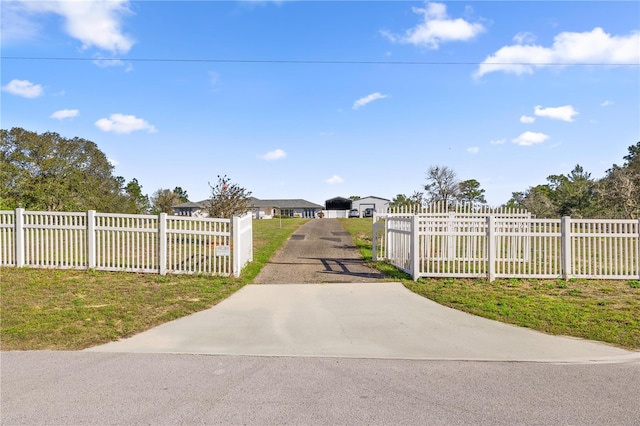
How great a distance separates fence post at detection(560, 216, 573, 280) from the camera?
896 centimetres

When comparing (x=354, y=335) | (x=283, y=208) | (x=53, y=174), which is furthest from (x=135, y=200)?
(x=354, y=335)

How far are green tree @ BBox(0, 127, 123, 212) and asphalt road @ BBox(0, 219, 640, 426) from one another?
2585 centimetres

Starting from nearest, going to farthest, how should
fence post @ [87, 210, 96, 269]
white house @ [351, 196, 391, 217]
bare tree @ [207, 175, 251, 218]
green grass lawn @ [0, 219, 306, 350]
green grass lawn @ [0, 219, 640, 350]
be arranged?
green grass lawn @ [0, 219, 306, 350]
green grass lawn @ [0, 219, 640, 350]
fence post @ [87, 210, 96, 269]
bare tree @ [207, 175, 251, 218]
white house @ [351, 196, 391, 217]

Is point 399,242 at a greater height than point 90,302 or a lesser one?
greater

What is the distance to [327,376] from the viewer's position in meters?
3.94

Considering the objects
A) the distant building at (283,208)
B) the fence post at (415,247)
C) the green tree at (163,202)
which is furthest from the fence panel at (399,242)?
the distant building at (283,208)

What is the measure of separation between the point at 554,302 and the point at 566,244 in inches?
102

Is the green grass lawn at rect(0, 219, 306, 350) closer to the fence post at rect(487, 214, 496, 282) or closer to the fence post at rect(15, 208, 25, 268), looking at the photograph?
the fence post at rect(15, 208, 25, 268)

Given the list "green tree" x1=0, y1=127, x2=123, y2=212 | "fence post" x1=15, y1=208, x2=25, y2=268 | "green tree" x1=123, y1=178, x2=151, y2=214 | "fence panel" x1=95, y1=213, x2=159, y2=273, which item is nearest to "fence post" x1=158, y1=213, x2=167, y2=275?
"fence panel" x1=95, y1=213, x2=159, y2=273

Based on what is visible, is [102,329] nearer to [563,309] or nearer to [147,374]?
[147,374]

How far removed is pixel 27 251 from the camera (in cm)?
977

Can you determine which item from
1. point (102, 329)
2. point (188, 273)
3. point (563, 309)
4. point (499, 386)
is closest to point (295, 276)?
point (188, 273)

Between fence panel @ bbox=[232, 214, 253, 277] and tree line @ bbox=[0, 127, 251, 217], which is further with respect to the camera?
tree line @ bbox=[0, 127, 251, 217]

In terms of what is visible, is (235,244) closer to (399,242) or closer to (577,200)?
(399,242)
